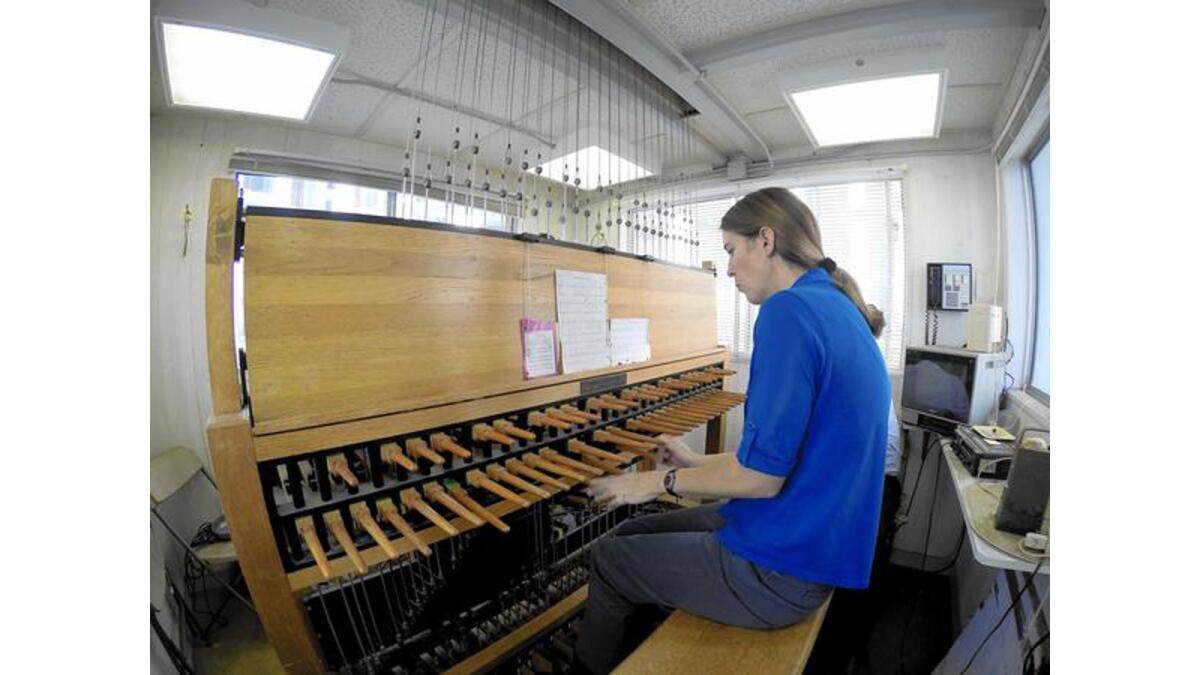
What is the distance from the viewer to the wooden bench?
0.96 meters

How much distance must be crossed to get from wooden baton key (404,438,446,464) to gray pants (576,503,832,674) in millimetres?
575

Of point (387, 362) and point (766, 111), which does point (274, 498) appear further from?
point (766, 111)

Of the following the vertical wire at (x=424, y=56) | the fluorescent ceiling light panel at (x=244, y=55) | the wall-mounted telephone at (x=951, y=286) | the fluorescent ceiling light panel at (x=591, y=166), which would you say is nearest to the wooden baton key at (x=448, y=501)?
the vertical wire at (x=424, y=56)

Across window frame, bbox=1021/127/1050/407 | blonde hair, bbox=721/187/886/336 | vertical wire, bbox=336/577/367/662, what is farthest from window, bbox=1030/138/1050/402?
vertical wire, bbox=336/577/367/662

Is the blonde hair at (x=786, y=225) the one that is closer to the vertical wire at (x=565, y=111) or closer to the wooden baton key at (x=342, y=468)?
the vertical wire at (x=565, y=111)

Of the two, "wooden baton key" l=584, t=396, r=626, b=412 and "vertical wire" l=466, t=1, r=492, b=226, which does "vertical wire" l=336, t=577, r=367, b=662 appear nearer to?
"wooden baton key" l=584, t=396, r=626, b=412

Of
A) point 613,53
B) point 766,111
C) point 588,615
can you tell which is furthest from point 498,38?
point 588,615

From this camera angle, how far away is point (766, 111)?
2502 mm

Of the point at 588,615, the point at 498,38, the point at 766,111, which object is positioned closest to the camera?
the point at 588,615

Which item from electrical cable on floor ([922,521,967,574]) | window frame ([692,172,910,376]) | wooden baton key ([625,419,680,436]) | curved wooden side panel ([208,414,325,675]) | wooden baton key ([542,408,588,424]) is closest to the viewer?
curved wooden side panel ([208,414,325,675])

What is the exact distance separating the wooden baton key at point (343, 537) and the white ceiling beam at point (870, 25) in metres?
2.15

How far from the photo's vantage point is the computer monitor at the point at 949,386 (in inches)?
81.6

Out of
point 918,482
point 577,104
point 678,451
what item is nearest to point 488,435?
point 678,451
